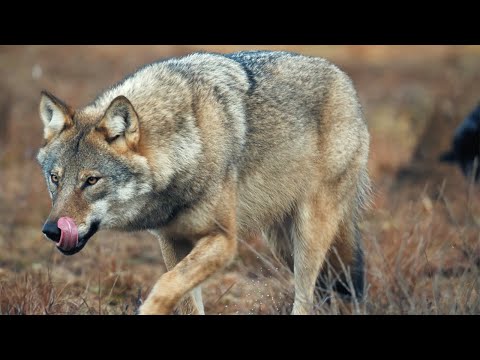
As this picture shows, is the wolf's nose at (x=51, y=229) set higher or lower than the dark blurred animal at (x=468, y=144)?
higher

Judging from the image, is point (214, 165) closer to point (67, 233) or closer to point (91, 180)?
point (91, 180)

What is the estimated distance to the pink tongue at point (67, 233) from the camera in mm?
4219

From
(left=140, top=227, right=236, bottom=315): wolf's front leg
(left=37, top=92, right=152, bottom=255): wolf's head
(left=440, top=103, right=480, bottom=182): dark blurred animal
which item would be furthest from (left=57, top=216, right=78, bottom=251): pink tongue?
(left=440, top=103, right=480, bottom=182): dark blurred animal

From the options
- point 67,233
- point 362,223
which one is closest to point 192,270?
point 67,233

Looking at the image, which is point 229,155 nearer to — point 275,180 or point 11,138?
point 275,180

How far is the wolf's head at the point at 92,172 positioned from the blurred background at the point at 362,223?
0.61 meters

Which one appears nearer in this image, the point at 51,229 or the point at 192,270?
the point at 51,229

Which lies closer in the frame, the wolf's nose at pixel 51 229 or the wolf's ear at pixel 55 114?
the wolf's nose at pixel 51 229

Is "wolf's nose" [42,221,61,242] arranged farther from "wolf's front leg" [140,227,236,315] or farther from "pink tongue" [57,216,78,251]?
"wolf's front leg" [140,227,236,315]

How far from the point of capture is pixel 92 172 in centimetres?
439

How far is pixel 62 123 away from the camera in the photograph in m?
4.68

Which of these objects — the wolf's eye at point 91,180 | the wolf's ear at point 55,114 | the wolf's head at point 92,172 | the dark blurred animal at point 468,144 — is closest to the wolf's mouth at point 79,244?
the wolf's head at point 92,172

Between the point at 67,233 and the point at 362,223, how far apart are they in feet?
9.09

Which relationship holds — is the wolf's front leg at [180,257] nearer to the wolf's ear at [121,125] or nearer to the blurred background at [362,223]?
the blurred background at [362,223]
